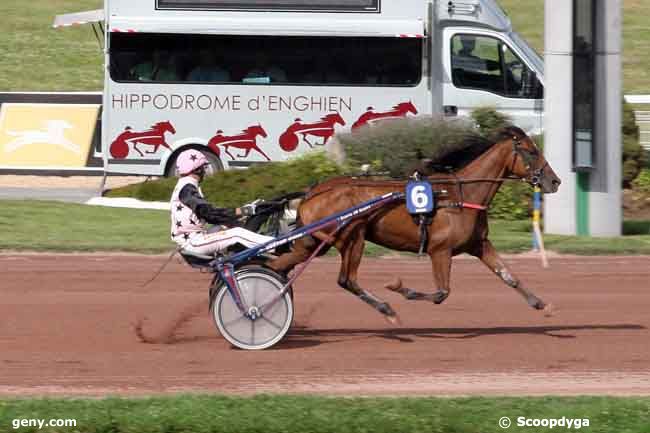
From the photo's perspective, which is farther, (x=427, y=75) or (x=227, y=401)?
(x=427, y=75)

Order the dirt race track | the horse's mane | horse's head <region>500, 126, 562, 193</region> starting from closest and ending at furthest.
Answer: the dirt race track
horse's head <region>500, 126, 562, 193</region>
the horse's mane

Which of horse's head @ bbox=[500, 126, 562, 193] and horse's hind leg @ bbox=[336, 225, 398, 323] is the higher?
horse's head @ bbox=[500, 126, 562, 193]

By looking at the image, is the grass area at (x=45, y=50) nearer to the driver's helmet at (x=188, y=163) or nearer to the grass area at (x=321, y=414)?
the driver's helmet at (x=188, y=163)

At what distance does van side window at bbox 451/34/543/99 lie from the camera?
1961 cm

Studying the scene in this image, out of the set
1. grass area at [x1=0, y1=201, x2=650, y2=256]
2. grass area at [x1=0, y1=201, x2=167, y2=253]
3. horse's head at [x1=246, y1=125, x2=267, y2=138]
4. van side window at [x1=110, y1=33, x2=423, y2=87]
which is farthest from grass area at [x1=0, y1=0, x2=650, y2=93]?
grass area at [x1=0, y1=201, x2=650, y2=256]

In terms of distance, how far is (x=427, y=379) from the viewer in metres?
8.66

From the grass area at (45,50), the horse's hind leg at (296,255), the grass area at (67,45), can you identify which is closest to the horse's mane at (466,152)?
the horse's hind leg at (296,255)

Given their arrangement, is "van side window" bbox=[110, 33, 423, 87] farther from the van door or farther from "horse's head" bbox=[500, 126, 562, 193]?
"horse's head" bbox=[500, 126, 562, 193]

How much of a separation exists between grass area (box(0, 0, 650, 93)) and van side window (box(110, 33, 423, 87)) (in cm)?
1208

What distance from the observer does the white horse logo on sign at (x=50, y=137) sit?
851 inches

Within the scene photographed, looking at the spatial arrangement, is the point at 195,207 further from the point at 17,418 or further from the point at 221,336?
the point at 17,418

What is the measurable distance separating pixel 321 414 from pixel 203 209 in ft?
7.85

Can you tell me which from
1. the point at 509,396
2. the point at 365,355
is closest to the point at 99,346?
the point at 365,355

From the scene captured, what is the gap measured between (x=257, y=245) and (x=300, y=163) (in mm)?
7656
